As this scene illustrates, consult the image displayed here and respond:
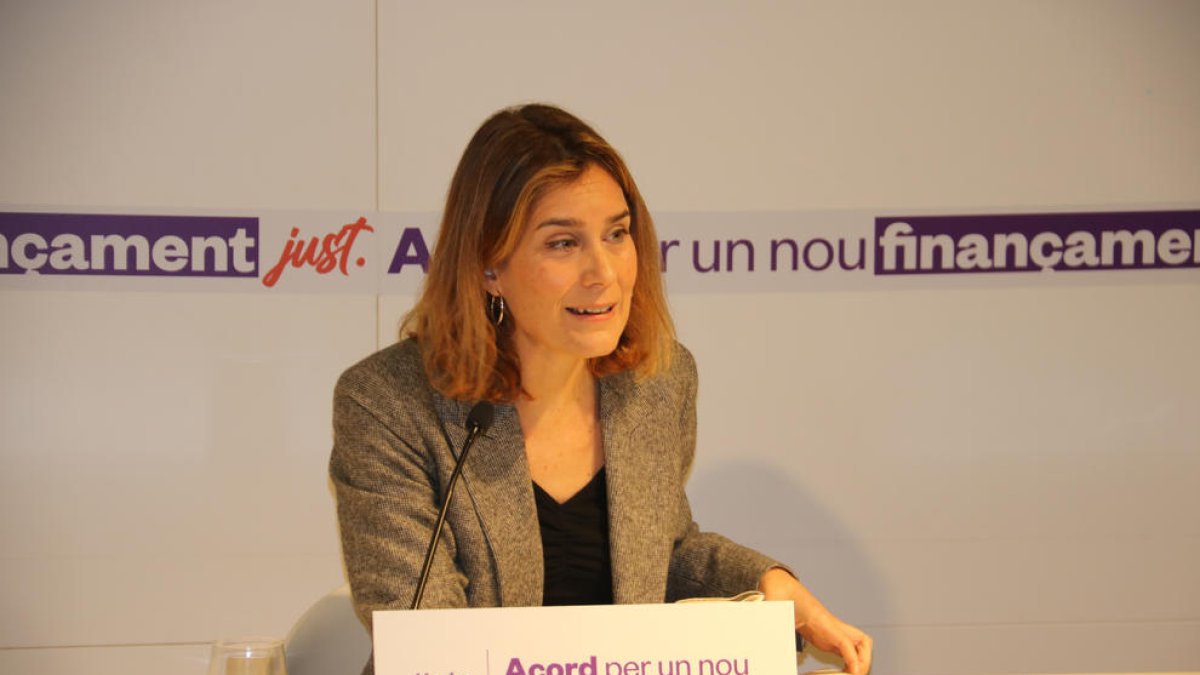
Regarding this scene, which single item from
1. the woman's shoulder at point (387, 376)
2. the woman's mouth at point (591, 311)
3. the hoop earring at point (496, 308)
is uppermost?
the hoop earring at point (496, 308)

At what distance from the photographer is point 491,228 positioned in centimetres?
193

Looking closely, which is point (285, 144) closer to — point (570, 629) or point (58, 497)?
point (58, 497)

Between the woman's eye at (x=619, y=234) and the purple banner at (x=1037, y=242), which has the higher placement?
the purple banner at (x=1037, y=242)

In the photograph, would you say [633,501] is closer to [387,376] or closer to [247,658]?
[387,376]

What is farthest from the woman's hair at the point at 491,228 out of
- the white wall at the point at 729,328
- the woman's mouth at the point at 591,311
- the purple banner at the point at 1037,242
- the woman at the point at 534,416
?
the purple banner at the point at 1037,242

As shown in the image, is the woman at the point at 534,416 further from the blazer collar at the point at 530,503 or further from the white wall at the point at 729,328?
the white wall at the point at 729,328

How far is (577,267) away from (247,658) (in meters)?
0.81

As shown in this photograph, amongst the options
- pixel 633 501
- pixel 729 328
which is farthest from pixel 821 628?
pixel 729 328

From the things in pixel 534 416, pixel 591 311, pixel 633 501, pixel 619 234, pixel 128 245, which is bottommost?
pixel 633 501

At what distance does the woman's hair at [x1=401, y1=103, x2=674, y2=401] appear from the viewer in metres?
1.90

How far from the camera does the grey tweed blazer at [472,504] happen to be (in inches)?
68.9

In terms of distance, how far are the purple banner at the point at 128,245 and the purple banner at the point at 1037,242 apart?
1597mm

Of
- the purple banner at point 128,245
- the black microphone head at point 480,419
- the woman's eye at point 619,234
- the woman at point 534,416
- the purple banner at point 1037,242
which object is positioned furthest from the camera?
the purple banner at point 1037,242

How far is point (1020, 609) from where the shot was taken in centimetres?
316
